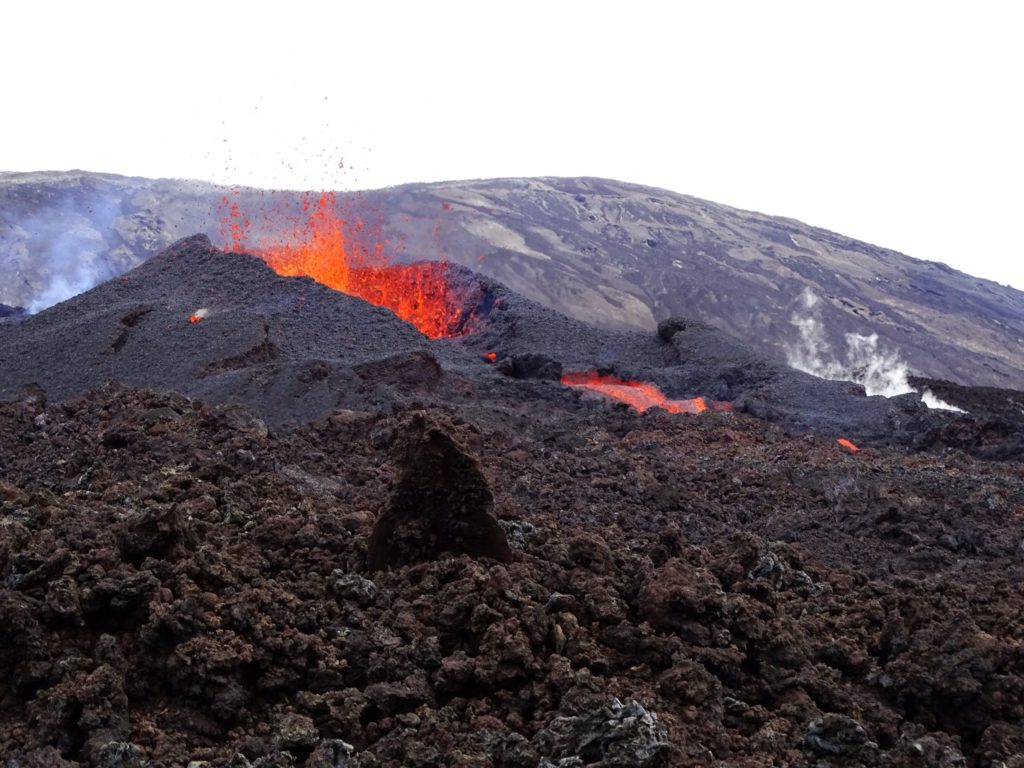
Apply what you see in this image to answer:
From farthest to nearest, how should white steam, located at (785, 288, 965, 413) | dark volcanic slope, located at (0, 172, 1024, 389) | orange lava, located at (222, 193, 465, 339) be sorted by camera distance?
dark volcanic slope, located at (0, 172, 1024, 389) < white steam, located at (785, 288, 965, 413) < orange lava, located at (222, 193, 465, 339)

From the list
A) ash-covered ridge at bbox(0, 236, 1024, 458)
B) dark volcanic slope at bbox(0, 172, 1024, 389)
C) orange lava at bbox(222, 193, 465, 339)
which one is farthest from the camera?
dark volcanic slope at bbox(0, 172, 1024, 389)

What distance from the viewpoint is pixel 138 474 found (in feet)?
38.8

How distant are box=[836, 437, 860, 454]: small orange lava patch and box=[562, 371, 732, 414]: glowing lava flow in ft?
9.38

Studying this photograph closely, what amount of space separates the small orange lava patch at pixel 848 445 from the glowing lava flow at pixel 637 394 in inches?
113

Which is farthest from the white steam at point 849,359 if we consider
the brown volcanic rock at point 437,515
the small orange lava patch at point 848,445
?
the brown volcanic rock at point 437,515

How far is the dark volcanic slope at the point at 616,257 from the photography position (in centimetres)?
4838

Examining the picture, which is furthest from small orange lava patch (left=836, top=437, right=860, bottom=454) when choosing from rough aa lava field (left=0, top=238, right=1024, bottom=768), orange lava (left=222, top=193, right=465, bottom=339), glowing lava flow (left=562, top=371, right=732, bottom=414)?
orange lava (left=222, top=193, right=465, bottom=339)

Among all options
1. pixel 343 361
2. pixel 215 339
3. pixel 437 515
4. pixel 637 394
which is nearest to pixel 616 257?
pixel 637 394

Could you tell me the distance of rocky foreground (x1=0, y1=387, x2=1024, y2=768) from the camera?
4.78 metres

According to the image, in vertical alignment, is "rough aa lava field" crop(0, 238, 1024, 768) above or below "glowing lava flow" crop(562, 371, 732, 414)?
above

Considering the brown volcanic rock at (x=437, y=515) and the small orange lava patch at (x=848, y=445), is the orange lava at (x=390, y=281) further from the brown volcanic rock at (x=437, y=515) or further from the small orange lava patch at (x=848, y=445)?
the brown volcanic rock at (x=437, y=515)

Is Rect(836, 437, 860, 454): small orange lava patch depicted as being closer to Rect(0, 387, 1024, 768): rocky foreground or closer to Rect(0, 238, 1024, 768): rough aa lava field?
Rect(0, 238, 1024, 768): rough aa lava field

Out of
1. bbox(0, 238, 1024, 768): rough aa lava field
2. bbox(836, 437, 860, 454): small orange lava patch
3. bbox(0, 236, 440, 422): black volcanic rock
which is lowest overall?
bbox(0, 236, 440, 422): black volcanic rock

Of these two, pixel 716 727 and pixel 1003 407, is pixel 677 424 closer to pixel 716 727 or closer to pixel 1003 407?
pixel 1003 407
